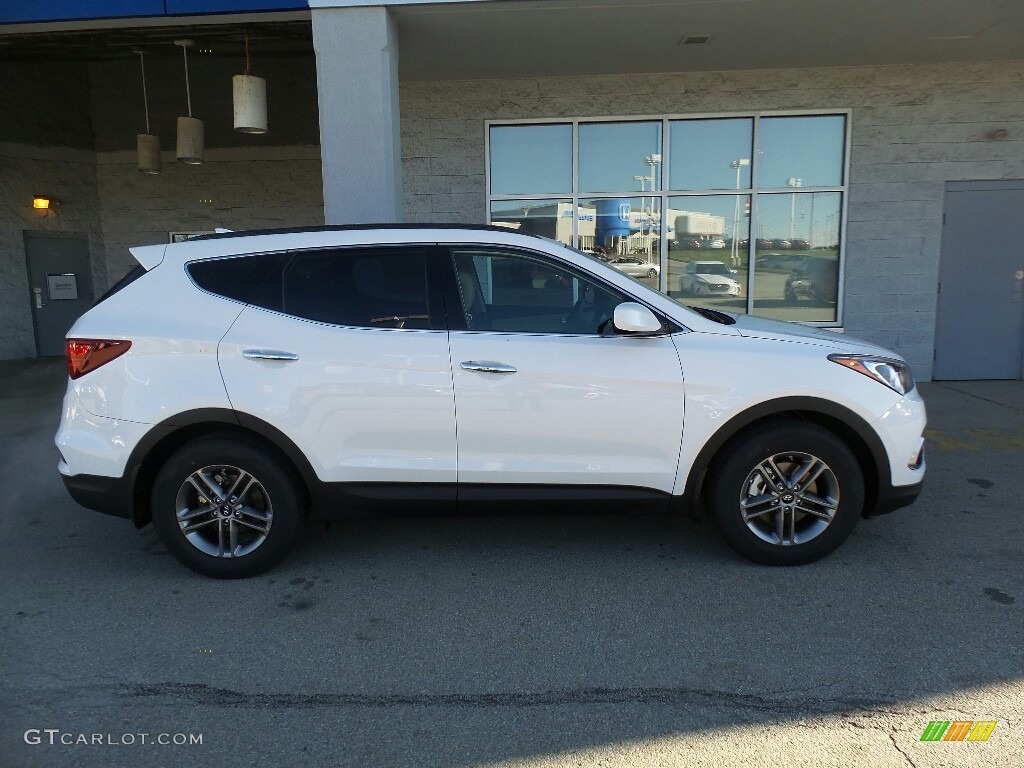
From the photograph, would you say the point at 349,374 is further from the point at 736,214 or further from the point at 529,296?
the point at 736,214

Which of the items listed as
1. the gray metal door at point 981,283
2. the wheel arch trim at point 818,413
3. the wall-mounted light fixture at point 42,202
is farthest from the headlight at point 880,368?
the wall-mounted light fixture at point 42,202

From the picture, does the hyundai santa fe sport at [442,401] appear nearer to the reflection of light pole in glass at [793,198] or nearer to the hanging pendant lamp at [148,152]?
the reflection of light pole in glass at [793,198]

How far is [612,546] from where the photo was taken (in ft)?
14.2

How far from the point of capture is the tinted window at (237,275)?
3857 mm

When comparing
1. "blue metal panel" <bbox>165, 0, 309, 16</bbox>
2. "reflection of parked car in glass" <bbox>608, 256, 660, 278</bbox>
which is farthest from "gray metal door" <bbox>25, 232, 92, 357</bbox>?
"reflection of parked car in glass" <bbox>608, 256, 660, 278</bbox>

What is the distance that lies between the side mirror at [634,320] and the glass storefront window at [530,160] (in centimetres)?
583

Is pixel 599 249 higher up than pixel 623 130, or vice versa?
pixel 623 130

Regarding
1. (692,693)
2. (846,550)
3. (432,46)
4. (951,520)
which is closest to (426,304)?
(692,693)

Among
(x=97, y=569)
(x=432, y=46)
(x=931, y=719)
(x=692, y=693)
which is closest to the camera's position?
(x=931, y=719)

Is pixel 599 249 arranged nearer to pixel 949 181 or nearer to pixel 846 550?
pixel 949 181

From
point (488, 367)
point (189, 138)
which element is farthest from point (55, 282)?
point (488, 367)

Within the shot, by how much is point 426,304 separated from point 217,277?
3.77 feet

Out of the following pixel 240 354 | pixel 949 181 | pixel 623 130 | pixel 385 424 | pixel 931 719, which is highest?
pixel 623 130

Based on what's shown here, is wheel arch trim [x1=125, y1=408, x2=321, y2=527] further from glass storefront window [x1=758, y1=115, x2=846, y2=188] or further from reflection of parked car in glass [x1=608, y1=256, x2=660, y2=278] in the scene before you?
glass storefront window [x1=758, y1=115, x2=846, y2=188]
